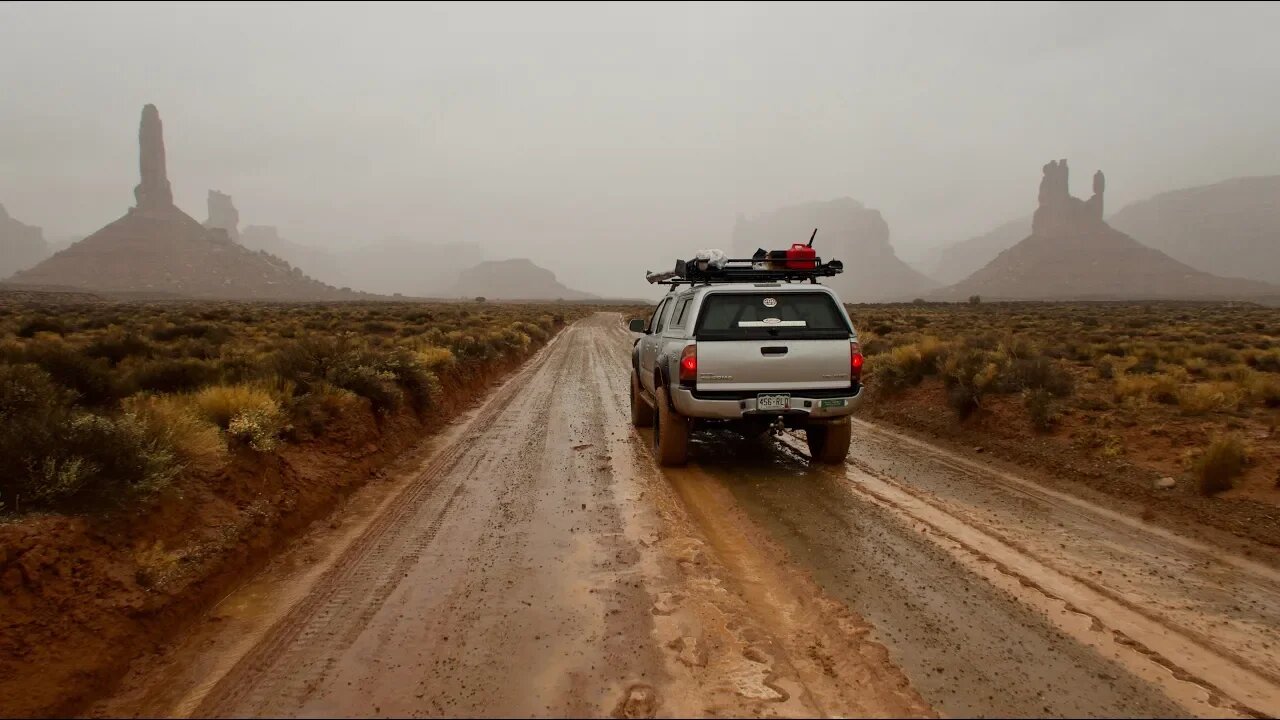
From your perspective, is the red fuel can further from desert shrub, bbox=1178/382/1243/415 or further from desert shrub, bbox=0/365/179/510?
desert shrub, bbox=0/365/179/510

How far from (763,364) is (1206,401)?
6.32 m

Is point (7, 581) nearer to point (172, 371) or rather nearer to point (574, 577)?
point (574, 577)

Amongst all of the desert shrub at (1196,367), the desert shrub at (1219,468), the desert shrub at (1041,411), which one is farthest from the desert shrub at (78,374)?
the desert shrub at (1196,367)

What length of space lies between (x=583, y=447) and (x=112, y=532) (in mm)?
5410

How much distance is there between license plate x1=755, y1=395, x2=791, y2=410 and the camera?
7.19 metres

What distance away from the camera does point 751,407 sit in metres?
7.22

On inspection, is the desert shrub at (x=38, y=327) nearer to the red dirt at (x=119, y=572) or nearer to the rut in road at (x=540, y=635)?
the red dirt at (x=119, y=572)

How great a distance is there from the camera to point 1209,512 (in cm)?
595

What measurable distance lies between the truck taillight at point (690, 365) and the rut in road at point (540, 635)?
146 cm

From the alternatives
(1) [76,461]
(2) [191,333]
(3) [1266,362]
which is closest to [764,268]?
(1) [76,461]

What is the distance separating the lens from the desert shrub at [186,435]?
540cm

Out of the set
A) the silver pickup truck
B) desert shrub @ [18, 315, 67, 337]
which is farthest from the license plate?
desert shrub @ [18, 315, 67, 337]

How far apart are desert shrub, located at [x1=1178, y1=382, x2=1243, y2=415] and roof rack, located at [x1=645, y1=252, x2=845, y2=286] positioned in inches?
191

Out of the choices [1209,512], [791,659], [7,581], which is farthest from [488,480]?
[1209,512]
